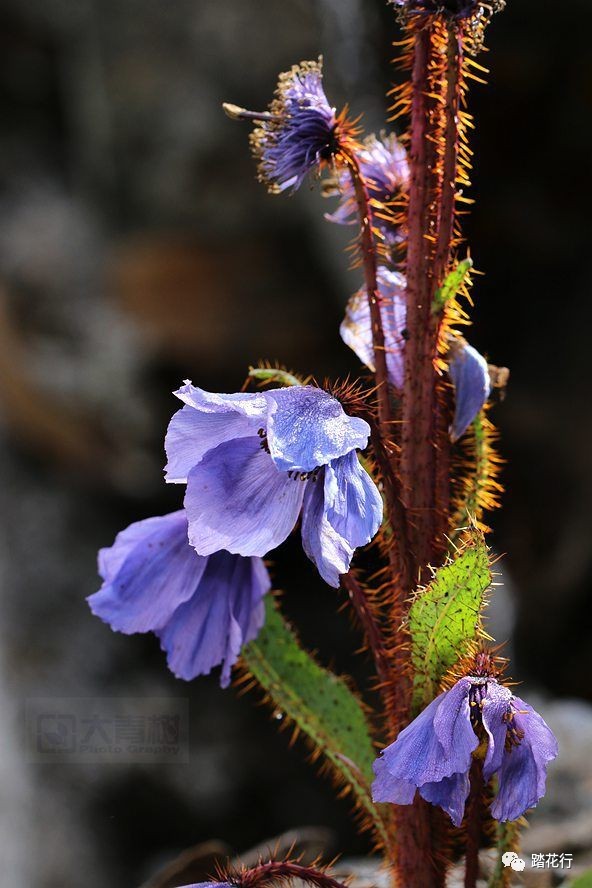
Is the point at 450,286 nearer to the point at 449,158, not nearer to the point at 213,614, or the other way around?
the point at 449,158

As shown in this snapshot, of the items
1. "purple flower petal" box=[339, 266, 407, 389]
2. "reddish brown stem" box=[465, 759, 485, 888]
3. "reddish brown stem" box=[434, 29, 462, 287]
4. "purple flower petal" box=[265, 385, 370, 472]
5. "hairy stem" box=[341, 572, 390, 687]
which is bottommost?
"reddish brown stem" box=[465, 759, 485, 888]

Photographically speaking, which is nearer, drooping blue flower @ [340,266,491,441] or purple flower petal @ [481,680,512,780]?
purple flower petal @ [481,680,512,780]

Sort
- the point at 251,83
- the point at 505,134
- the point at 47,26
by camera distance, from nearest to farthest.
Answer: the point at 505,134 < the point at 251,83 < the point at 47,26

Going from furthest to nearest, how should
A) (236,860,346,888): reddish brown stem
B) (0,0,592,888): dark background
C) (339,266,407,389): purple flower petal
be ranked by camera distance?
(0,0,592,888): dark background → (339,266,407,389): purple flower petal → (236,860,346,888): reddish brown stem

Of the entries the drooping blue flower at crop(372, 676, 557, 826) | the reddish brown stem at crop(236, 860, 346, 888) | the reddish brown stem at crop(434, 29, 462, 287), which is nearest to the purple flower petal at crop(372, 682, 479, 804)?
the drooping blue flower at crop(372, 676, 557, 826)

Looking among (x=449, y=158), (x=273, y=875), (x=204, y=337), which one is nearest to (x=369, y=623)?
(x=273, y=875)

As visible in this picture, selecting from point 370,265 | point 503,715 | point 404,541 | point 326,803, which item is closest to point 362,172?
point 370,265

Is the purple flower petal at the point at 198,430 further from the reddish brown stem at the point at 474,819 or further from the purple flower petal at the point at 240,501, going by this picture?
the reddish brown stem at the point at 474,819

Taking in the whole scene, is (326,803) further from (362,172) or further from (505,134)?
(362,172)

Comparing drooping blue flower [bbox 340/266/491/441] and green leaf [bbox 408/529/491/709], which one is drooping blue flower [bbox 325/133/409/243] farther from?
green leaf [bbox 408/529/491/709]
